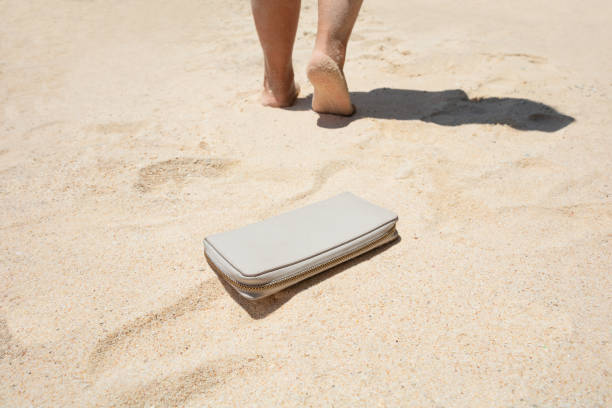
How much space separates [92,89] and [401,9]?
2.59 m

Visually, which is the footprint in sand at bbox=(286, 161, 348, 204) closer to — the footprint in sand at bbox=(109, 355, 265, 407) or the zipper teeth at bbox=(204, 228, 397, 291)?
the zipper teeth at bbox=(204, 228, 397, 291)

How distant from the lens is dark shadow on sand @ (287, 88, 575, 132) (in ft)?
6.26

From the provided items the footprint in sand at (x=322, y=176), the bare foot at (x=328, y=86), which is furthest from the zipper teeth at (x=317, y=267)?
→ the bare foot at (x=328, y=86)

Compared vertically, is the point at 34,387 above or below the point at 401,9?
below

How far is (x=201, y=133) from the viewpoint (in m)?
1.89

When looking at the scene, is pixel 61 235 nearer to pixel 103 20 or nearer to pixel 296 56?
pixel 296 56

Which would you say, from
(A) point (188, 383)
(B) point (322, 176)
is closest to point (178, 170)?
(B) point (322, 176)

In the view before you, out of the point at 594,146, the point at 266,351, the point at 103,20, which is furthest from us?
the point at 103,20

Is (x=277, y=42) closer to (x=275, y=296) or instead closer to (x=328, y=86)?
(x=328, y=86)

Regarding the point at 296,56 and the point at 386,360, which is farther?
the point at 296,56

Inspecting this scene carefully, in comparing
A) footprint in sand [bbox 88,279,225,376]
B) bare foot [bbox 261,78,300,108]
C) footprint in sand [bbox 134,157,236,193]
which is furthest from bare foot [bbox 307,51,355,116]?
footprint in sand [bbox 88,279,225,376]

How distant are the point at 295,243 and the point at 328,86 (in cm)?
92

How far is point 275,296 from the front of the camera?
1102mm

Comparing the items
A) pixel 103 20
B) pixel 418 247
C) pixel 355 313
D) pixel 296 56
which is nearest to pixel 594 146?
pixel 418 247
